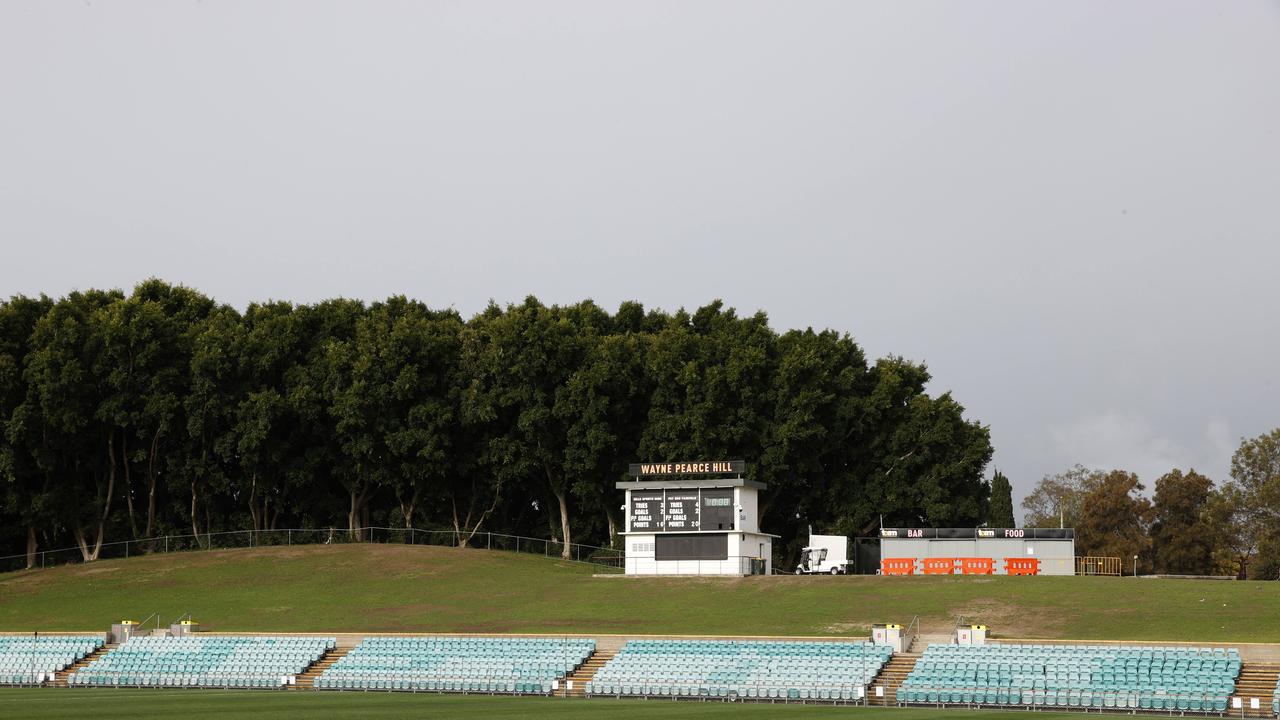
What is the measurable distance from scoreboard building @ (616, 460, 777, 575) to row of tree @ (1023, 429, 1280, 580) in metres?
34.5

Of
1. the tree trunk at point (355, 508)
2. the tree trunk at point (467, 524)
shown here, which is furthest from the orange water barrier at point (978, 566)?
the tree trunk at point (355, 508)

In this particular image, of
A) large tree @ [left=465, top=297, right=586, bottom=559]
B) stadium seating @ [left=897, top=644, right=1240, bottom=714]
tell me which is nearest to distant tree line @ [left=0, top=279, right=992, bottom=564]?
large tree @ [left=465, top=297, right=586, bottom=559]

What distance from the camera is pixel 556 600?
174 feet

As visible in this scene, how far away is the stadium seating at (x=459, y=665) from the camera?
129 feet

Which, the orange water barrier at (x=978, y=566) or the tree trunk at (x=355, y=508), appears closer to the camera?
the orange water barrier at (x=978, y=566)

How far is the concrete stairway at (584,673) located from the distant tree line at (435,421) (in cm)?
2646

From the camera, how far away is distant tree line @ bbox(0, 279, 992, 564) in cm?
6738

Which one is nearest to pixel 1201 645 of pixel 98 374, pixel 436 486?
pixel 436 486

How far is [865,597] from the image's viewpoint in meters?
50.1

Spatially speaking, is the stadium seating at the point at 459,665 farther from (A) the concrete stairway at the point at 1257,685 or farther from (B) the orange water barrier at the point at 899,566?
(B) the orange water barrier at the point at 899,566

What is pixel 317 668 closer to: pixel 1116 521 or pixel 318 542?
pixel 318 542

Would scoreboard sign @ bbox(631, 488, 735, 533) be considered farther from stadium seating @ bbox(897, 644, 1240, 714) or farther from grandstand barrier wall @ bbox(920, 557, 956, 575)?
stadium seating @ bbox(897, 644, 1240, 714)

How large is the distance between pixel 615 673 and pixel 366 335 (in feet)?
115

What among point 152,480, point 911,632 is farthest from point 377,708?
point 152,480
